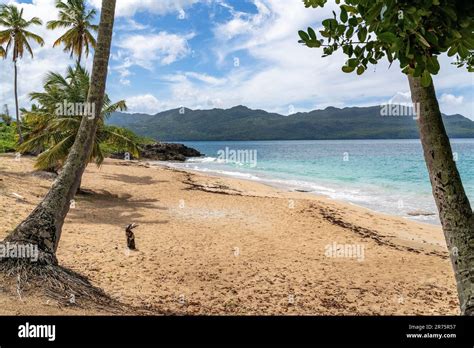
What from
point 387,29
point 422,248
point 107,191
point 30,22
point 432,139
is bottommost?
point 422,248

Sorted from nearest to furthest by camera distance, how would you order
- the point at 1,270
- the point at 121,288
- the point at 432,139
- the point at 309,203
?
1. the point at 432,139
2. the point at 1,270
3. the point at 121,288
4. the point at 309,203

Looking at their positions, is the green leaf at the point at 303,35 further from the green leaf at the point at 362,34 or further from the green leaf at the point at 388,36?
the green leaf at the point at 388,36

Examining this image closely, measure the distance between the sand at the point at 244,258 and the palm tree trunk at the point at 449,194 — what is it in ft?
15.4

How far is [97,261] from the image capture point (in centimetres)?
988

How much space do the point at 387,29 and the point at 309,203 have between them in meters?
20.1

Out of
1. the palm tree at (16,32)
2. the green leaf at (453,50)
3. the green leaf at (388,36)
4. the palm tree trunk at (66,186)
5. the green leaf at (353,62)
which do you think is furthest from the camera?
the palm tree at (16,32)

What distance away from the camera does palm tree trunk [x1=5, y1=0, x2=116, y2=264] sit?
5.89 metres

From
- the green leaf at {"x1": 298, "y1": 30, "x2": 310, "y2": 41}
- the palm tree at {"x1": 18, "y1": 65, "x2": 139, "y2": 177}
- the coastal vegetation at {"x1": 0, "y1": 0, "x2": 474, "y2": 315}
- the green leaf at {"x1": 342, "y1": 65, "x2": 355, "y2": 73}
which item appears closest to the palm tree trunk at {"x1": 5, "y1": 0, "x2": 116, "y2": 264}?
the coastal vegetation at {"x1": 0, "y1": 0, "x2": 474, "y2": 315}

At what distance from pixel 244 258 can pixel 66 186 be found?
6648 mm

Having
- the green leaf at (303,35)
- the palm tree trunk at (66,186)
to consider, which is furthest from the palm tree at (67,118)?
the green leaf at (303,35)

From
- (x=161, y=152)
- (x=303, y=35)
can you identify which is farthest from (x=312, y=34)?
(x=161, y=152)

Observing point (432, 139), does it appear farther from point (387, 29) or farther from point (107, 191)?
point (107, 191)

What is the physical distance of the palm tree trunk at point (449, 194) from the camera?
3449 millimetres
